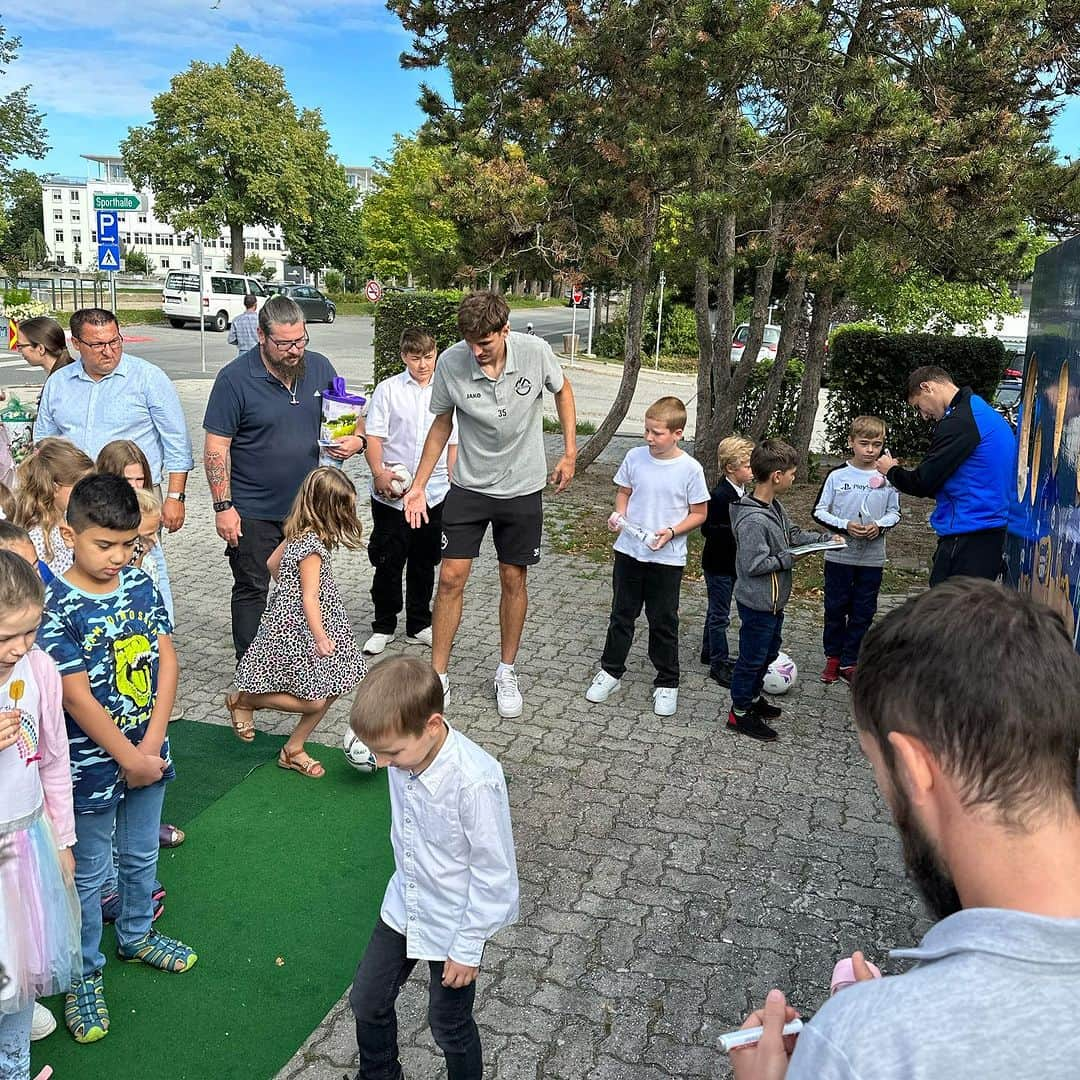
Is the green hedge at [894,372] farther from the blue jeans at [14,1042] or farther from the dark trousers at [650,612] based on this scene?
the blue jeans at [14,1042]

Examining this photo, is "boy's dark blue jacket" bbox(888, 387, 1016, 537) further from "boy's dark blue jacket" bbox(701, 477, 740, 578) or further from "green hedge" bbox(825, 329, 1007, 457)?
"green hedge" bbox(825, 329, 1007, 457)

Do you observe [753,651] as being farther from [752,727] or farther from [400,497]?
[400,497]

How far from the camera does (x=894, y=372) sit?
13.9 metres

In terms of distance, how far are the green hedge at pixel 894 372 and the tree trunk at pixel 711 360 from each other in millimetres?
2967

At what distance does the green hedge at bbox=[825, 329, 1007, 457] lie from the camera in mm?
13852

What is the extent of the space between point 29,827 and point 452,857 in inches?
45.1

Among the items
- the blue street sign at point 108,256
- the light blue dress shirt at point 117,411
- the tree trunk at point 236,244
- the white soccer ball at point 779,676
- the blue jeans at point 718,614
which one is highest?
the tree trunk at point 236,244

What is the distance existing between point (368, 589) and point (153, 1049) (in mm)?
5044

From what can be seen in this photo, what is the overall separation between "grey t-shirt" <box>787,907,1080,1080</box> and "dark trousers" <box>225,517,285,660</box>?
16.1 feet

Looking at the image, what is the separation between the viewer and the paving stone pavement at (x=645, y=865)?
3.31 meters

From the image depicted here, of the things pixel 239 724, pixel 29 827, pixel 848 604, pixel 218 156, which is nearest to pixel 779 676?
pixel 848 604

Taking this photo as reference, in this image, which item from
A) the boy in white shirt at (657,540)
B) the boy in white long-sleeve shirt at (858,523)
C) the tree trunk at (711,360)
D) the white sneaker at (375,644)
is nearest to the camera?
the boy in white shirt at (657,540)

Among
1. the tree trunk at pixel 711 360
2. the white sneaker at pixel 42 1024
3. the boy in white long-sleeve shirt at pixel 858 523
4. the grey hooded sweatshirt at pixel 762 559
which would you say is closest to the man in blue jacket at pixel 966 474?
the boy in white long-sleeve shirt at pixel 858 523

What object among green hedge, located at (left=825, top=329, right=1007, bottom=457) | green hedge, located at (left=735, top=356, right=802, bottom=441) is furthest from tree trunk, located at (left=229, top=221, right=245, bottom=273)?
green hedge, located at (left=825, top=329, right=1007, bottom=457)
